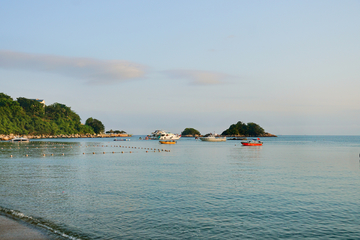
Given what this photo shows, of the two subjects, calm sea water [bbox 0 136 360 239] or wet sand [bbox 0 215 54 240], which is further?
calm sea water [bbox 0 136 360 239]

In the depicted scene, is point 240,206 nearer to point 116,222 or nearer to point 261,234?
point 261,234

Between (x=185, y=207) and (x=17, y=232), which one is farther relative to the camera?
(x=185, y=207)

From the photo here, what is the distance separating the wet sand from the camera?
53.5 ft

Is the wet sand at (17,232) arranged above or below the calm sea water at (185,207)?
above

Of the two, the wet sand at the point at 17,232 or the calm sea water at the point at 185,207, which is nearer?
the wet sand at the point at 17,232

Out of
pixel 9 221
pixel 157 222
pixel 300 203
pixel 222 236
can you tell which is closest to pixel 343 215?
pixel 300 203

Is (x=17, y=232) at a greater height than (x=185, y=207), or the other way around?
(x=17, y=232)

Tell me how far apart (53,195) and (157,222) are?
12.7 meters

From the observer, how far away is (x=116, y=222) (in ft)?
65.2

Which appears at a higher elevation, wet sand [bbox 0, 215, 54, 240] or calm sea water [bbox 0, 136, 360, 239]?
wet sand [bbox 0, 215, 54, 240]

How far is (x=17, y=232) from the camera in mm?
17125

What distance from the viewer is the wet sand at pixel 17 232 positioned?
642 inches

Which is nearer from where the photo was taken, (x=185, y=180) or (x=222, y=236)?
(x=222, y=236)

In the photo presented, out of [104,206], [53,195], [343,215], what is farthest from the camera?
[53,195]
